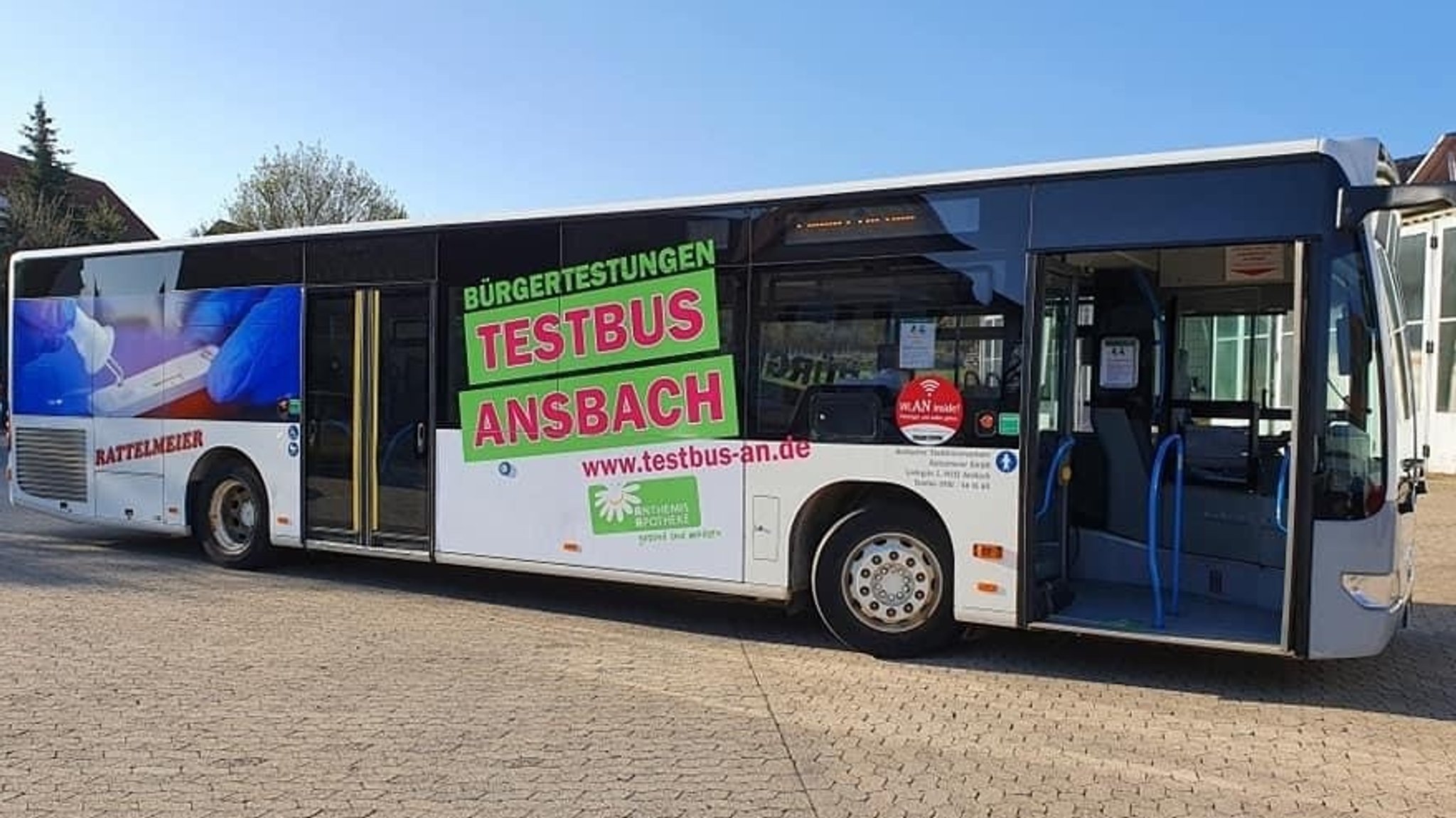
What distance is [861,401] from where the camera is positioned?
7059 millimetres

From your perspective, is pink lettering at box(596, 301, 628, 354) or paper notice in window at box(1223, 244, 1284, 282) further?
pink lettering at box(596, 301, 628, 354)

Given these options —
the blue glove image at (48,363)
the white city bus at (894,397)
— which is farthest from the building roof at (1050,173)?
the blue glove image at (48,363)

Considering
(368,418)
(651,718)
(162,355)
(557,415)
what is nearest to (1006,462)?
(651,718)

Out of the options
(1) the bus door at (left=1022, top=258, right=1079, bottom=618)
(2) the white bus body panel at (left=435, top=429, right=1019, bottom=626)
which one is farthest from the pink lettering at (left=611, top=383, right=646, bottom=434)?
(1) the bus door at (left=1022, top=258, right=1079, bottom=618)

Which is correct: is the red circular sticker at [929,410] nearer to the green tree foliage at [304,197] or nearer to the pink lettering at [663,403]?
the pink lettering at [663,403]

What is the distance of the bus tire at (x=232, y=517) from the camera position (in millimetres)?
9984

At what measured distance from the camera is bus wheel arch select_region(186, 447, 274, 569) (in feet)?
32.8

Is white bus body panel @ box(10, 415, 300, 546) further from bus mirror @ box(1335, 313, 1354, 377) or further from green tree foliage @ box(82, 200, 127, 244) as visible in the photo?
green tree foliage @ box(82, 200, 127, 244)

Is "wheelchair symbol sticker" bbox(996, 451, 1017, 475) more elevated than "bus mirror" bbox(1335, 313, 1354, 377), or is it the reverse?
"bus mirror" bbox(1335, 313, 1354, 377)

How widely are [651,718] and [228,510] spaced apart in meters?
6.10

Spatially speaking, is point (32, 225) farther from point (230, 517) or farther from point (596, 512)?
point (596, 512)

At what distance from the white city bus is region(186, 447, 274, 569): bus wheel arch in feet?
0.25

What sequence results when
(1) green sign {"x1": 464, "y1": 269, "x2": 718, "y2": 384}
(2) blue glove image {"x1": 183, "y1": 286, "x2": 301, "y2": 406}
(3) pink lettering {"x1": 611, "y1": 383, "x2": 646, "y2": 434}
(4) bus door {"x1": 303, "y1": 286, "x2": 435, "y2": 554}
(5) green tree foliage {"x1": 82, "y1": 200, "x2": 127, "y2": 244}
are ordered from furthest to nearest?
1. (5) green tree foliage {"x1": 82, "y1": 200, "x2": 127, "y2": 244}
2. (2) blue glove image {"x1": 183, "y1": 286, "x2": 301, "y2": 406}
3. (4) bus door {"x1": 303, "y1": 286, "x2": 435, "y2": 554}
4. (3) pink lettering {"x1": 611, "y1": 383, "x2": 646, "y2": 434}
5. (1) green sign {"x1": 464, "y1": 269, "x2": 718, "y2": 384}

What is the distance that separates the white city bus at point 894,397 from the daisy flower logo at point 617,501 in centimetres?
2
